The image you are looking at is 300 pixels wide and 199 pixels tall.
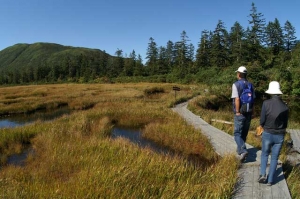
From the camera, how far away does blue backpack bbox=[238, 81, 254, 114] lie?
20.6ft

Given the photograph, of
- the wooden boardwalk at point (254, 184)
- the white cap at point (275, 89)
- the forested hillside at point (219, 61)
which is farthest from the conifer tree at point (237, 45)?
the white cap at point (275, 89)

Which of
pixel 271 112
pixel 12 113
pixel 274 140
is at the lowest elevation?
pixel 12 113

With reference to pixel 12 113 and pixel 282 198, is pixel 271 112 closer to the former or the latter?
pixel 282 198

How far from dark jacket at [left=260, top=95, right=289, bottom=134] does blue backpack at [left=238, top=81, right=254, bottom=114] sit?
3.54 ft

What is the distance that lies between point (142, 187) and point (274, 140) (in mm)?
2972

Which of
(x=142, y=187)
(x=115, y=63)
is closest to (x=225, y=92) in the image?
(x=142, y=187)

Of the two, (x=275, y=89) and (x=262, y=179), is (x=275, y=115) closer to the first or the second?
(x=275, y=89)

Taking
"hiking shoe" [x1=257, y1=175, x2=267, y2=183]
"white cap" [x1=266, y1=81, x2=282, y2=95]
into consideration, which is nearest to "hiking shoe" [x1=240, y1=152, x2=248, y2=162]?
"hiking shoe" [x1=257, y1=175, x2=267, y2=183]

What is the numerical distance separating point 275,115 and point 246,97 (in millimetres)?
1318

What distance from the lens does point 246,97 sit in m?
6.28

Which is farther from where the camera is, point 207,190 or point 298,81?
point 298,81

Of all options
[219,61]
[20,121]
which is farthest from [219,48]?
[20,121]

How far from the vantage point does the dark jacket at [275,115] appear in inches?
198

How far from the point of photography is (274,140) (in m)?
5.20
